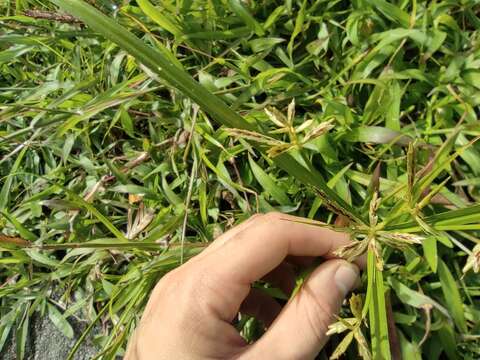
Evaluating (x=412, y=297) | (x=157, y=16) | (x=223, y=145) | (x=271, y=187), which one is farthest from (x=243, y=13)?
(x=412, y=297)

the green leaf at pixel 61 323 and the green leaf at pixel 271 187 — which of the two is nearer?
the green leaf at pixel 271 187

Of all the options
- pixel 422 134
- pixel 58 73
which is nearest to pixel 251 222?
pixel 422 134

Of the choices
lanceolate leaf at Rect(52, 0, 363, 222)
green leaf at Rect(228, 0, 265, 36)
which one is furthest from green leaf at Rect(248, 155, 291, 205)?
lanceolate leaf at Rect(52, 0, 363, 222)

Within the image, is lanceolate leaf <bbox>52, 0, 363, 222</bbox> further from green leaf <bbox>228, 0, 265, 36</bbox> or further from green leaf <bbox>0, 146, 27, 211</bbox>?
green leaf <bbox>0, 146, 27, 211</bbox>

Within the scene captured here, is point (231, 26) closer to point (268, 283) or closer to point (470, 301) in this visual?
point (268, 283)

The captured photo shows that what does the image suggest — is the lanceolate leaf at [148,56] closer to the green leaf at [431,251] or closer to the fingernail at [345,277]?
the fingernail at [345,277]

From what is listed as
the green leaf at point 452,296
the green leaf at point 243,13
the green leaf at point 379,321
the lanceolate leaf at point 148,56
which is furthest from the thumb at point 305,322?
the green leaf at point 243,13

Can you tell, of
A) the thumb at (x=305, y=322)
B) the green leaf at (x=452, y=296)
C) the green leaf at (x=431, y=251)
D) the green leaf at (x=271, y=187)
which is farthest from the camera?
the green leaf at (x=271, y=187)
